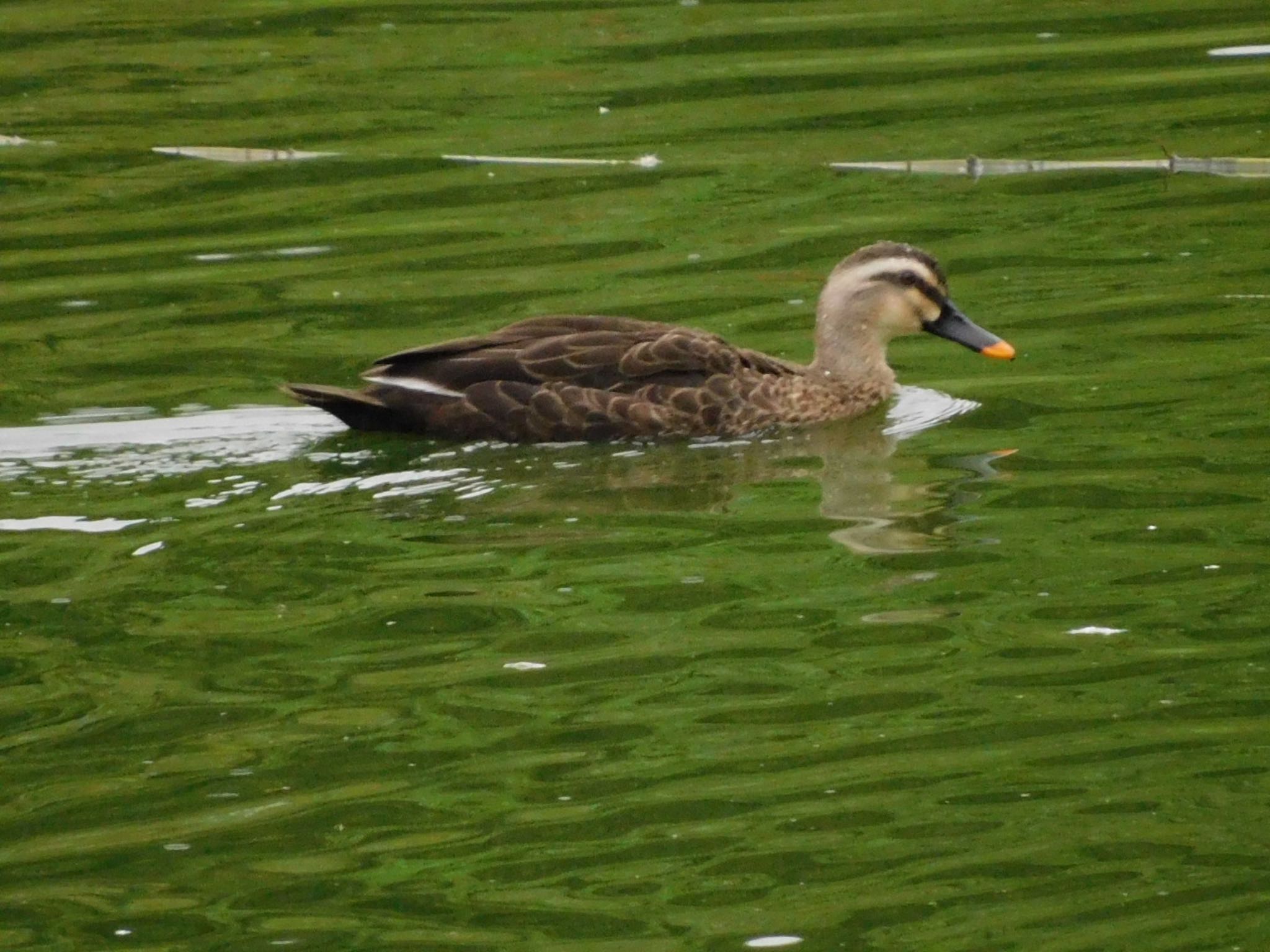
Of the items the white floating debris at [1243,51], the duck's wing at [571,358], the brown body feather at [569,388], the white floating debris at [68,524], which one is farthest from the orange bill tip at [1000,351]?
the white floating debris at [1243,51]

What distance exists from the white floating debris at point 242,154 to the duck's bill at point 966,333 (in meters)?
5.25

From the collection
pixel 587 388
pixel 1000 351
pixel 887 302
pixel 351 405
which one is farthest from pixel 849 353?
pixel 351 405

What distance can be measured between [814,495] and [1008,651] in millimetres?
2111

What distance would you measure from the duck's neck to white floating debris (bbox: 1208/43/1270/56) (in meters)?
6.30

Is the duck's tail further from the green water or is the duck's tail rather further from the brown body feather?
the green water

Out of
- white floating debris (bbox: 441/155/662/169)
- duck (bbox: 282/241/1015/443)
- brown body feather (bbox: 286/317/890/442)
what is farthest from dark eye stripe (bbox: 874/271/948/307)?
white floating debris (bbox: 441/155/662/169)

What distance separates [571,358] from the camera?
1000cm

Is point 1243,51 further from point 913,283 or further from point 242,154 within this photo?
point 913,283

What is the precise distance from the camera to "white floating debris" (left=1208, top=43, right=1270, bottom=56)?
53.3 ft

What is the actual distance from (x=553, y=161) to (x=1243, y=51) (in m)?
4.72

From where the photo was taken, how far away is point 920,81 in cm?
1587

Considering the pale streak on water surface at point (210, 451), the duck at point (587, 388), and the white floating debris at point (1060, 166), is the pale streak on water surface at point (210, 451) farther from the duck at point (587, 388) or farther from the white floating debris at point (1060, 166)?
the white floating debris at point (1060, 166)

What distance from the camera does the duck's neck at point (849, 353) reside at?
1070 centimetres


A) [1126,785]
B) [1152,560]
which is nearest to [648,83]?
[1152,560]
